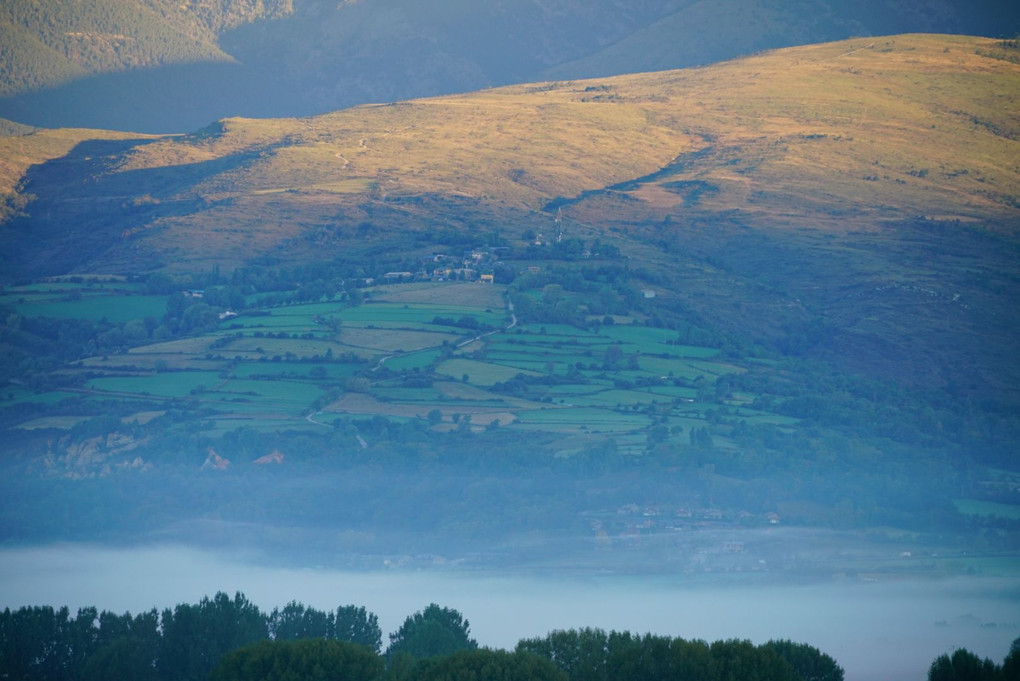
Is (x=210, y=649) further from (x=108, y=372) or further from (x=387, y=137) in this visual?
(x=387, y=137)

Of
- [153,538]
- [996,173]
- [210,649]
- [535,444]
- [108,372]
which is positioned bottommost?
[210,649]

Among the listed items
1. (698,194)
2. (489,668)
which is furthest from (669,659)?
(698,194)

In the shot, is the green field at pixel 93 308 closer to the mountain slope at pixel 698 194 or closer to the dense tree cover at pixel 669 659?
the mountain slope at pixel 698 194

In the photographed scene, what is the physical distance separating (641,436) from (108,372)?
1433 inches

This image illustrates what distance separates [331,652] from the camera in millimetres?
47375

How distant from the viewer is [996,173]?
141750 mm

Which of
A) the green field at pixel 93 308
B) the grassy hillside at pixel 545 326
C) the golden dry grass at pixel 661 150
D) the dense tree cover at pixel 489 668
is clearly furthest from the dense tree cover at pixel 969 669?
the golden dry grass at pixel 661 150

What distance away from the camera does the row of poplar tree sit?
45125 millimetres

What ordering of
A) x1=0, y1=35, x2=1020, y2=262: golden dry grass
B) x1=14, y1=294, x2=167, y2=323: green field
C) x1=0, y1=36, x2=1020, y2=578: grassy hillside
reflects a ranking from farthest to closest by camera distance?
x1=0, y1=35, x2=1020, y2=262: golden dry grass, x1=14, y1=294, x2=167, y2=323: green field, x1=0, y1=36, x2=1020, y2=578: grassy hillside

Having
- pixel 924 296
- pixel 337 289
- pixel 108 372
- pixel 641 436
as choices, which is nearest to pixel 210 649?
pixel 641 436

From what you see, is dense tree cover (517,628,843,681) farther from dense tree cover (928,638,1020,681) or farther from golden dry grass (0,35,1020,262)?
golden dry grass (0,35,1020,262)

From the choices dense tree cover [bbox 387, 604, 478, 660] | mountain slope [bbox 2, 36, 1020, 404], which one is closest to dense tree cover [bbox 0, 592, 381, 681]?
dense tree cover [bbox 387, 604, 478, 660]

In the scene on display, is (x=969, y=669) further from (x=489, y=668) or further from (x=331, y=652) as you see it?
(x=331, y=652)

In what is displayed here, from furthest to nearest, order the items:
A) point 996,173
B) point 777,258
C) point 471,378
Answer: point 996,173 < point 777,258 < point 471,378
